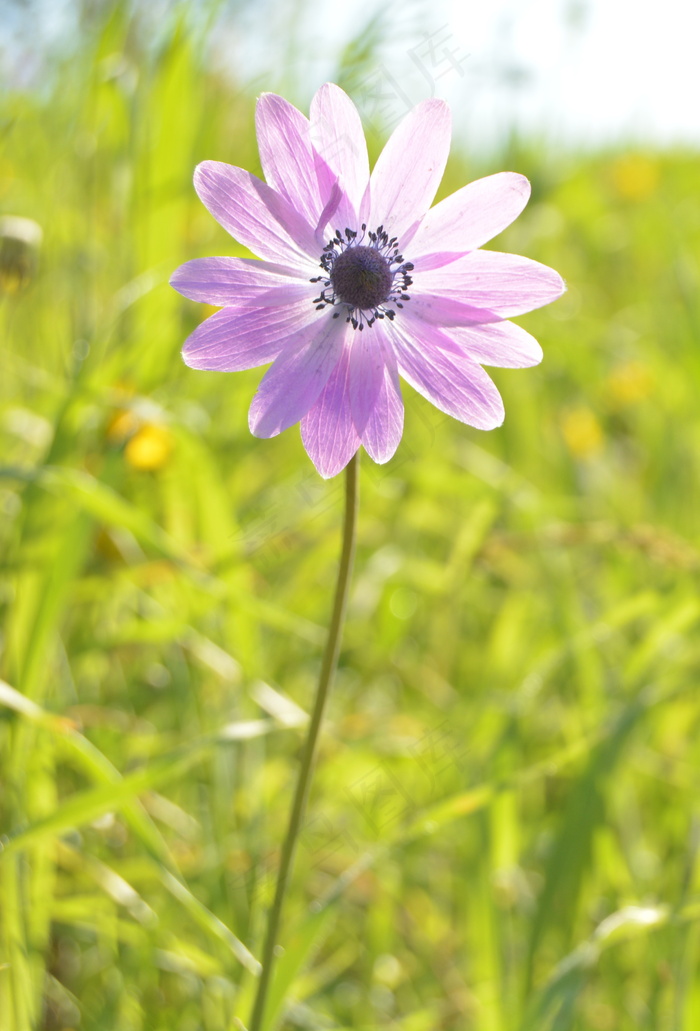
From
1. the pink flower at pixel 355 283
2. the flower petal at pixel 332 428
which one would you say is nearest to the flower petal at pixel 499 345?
the pink flower at pixel 355 283

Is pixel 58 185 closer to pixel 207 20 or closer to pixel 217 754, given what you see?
pixel 207 20

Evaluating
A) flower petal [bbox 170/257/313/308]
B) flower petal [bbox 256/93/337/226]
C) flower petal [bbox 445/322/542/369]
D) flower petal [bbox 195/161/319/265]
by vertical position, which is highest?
flower petal [bbox 256/93/337/226]

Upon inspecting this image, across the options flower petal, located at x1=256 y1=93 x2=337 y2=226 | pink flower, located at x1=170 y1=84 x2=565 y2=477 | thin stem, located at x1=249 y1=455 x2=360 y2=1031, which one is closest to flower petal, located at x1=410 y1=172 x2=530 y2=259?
pink flower, located at x1=170 y1=84 x2=565 y2=477

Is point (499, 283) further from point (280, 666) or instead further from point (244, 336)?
point (280, 666)

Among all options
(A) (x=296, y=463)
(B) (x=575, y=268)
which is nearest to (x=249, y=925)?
(A) (x=296, y=463)

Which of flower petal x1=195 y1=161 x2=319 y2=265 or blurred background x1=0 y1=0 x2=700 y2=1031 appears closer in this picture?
flower petal x1=195 y1=161 x2=319 y2=265

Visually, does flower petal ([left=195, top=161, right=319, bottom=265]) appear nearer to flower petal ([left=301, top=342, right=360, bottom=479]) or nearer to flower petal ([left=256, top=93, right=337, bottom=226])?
flower petal ([left=256, top=93, right=337, bottom=226])
